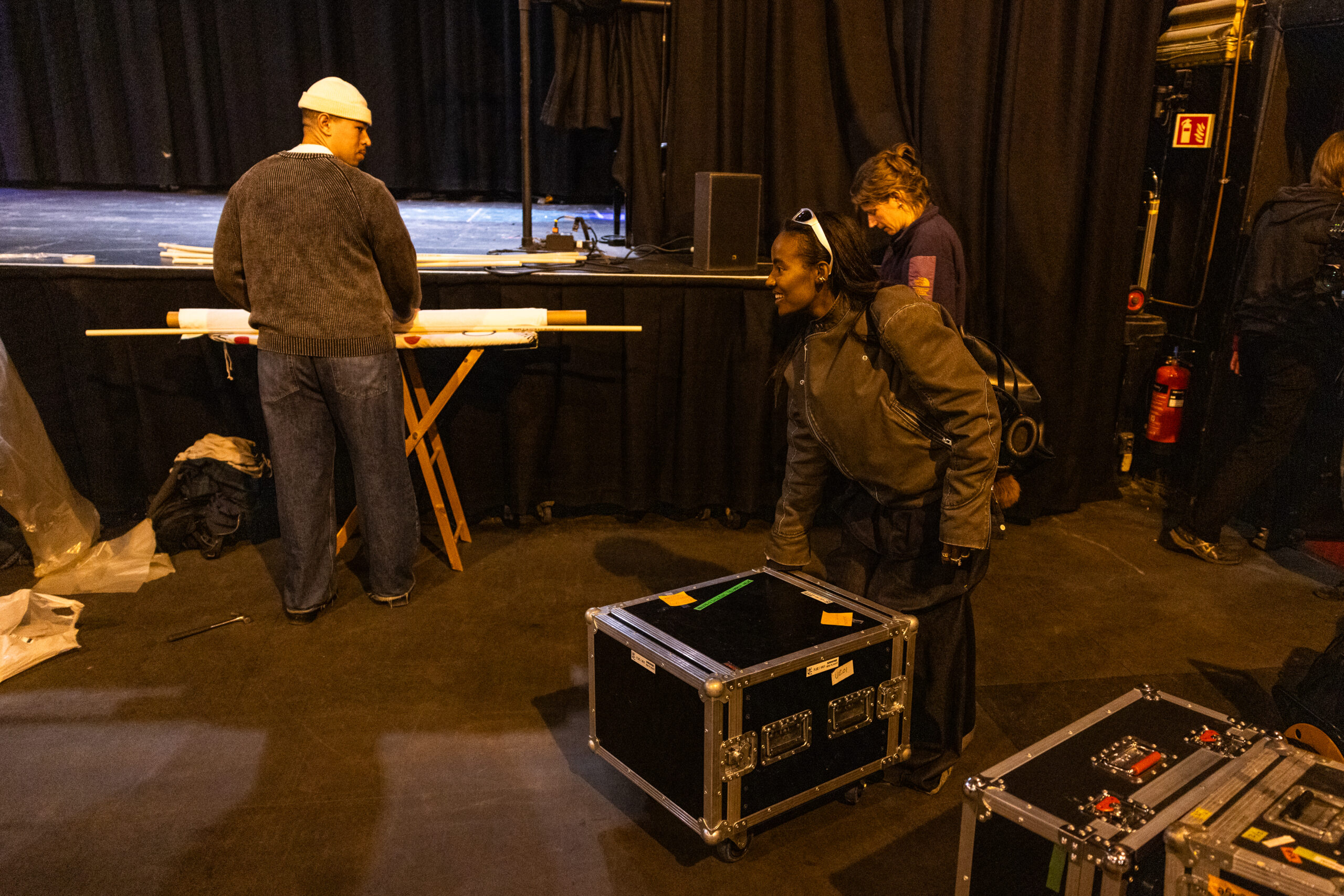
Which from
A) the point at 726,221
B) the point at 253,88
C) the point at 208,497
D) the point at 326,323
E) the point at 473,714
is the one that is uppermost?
the point at 253,88

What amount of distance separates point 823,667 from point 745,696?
0.21m

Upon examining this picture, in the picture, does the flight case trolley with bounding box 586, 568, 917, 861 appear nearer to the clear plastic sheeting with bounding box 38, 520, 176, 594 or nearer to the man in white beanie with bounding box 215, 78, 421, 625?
the man in white beanie with bounding box 215, 78, 421, 625

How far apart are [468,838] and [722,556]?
181 cm

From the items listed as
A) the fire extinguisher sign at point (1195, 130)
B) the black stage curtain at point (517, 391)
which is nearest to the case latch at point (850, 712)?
the black stage curtain at point (517, 391)

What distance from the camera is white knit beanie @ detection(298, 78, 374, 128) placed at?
9.54 ft

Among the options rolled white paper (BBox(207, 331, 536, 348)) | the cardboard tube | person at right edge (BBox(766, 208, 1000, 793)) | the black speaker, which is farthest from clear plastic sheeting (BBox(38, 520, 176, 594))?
person at right edge (BBox(766, 208, 1000, 793))

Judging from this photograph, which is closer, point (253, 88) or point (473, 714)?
point (473, 714)

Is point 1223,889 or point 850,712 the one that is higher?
point 1223,889

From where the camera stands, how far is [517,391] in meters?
4.01

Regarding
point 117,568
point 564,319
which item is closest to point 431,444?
point 564,319

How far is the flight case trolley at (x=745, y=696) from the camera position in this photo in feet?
6.81

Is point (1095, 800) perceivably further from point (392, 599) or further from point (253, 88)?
point (253, 88)

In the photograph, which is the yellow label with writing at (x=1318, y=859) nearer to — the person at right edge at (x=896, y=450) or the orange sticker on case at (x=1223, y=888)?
the orange sticker on case at (x=1223, y=888)

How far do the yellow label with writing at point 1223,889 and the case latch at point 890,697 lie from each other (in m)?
0.87
